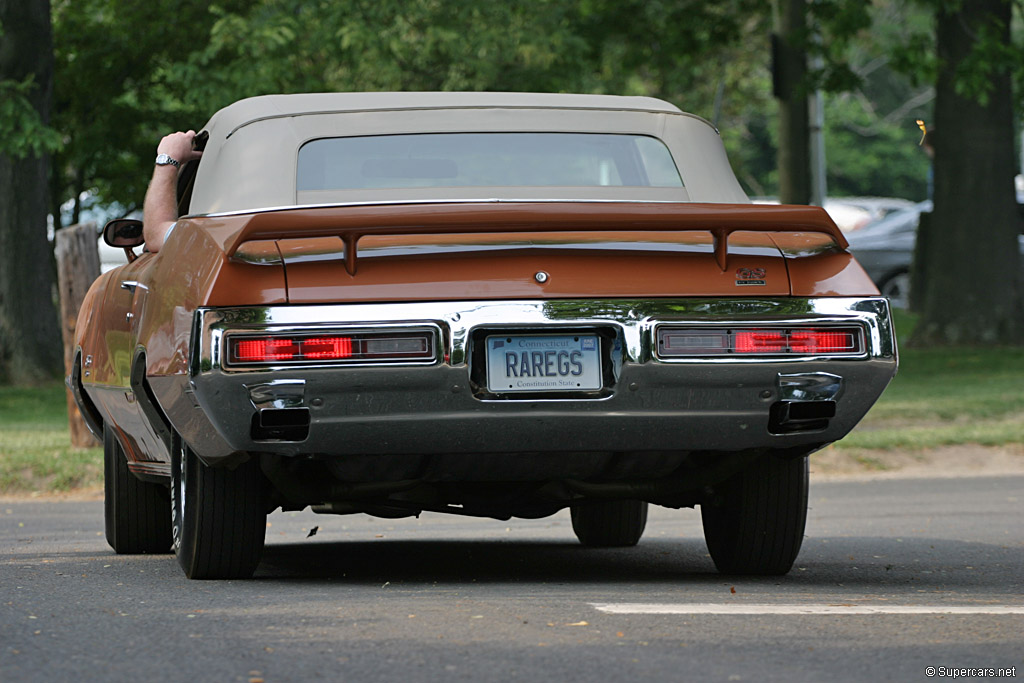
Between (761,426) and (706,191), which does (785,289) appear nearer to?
(761,426)

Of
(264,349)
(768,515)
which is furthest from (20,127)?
(264,349)

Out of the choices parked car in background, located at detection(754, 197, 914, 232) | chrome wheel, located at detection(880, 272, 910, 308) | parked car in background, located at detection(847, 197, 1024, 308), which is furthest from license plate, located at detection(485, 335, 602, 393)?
parked car in background, located at detection(754, 197, 914, 232)

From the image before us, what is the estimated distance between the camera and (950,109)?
19344mm

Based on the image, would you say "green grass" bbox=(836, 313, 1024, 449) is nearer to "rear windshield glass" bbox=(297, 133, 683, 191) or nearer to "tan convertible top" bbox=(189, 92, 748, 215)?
"tan convertible top" bbox=(189, 92, 748, 215)

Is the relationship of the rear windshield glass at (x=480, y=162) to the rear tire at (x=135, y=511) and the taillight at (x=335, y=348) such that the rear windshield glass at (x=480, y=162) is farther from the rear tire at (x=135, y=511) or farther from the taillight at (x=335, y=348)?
the rear tire at (x=135, y=511)

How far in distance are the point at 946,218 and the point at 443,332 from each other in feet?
50.2

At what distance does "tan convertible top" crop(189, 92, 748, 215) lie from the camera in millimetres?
5957

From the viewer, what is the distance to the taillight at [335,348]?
4.92m

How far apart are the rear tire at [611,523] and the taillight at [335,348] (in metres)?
2.65

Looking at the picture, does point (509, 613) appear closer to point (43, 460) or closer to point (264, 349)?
point (264, 349)

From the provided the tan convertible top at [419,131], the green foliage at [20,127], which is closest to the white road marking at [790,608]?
the tan convertible top at [419,131]

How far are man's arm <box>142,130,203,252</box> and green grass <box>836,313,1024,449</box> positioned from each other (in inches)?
266

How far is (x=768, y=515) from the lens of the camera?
599cm

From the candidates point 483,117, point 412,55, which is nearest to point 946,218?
point 412,55
